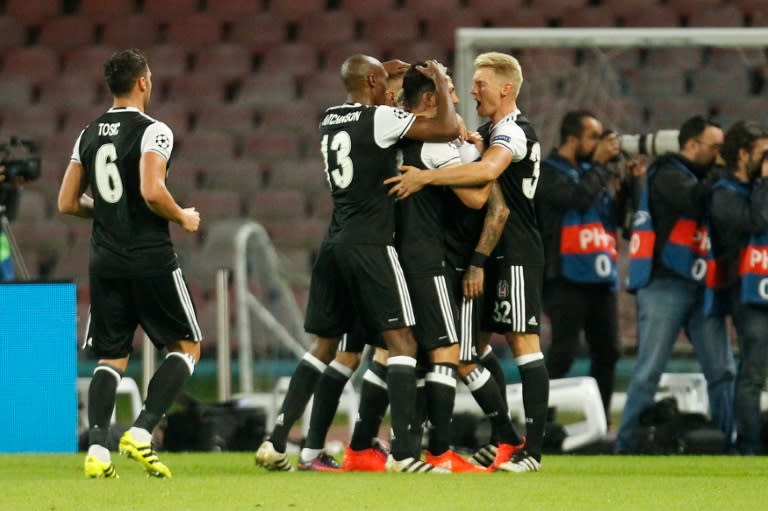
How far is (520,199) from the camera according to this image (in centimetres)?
718

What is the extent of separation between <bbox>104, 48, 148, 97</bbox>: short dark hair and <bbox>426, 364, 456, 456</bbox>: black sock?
1.75 meters

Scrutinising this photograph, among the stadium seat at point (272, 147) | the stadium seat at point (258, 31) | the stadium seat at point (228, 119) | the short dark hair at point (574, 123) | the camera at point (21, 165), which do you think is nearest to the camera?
the camera at point (21, 165)

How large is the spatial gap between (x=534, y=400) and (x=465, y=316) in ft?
1.55

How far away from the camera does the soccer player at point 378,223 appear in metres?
6.84

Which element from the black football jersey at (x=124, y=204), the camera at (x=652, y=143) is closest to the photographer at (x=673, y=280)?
the camera at (x=652, y=143)

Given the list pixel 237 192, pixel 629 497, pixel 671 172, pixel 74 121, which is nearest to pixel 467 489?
pixel 629 497

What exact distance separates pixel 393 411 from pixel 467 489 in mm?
899

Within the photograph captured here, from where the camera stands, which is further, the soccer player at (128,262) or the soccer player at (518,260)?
the soccer player at (518,260)

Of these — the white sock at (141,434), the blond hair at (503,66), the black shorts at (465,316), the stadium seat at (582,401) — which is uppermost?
the blond hair at (503,66)

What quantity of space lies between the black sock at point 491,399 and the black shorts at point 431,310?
38 cm

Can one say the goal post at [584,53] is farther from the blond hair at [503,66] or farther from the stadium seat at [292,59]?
the stadium seat at [292,59]

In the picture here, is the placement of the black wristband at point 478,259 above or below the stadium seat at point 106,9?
below

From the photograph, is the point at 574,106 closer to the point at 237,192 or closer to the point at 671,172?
the point at 671,172

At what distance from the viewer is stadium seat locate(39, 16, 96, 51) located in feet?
53.1
